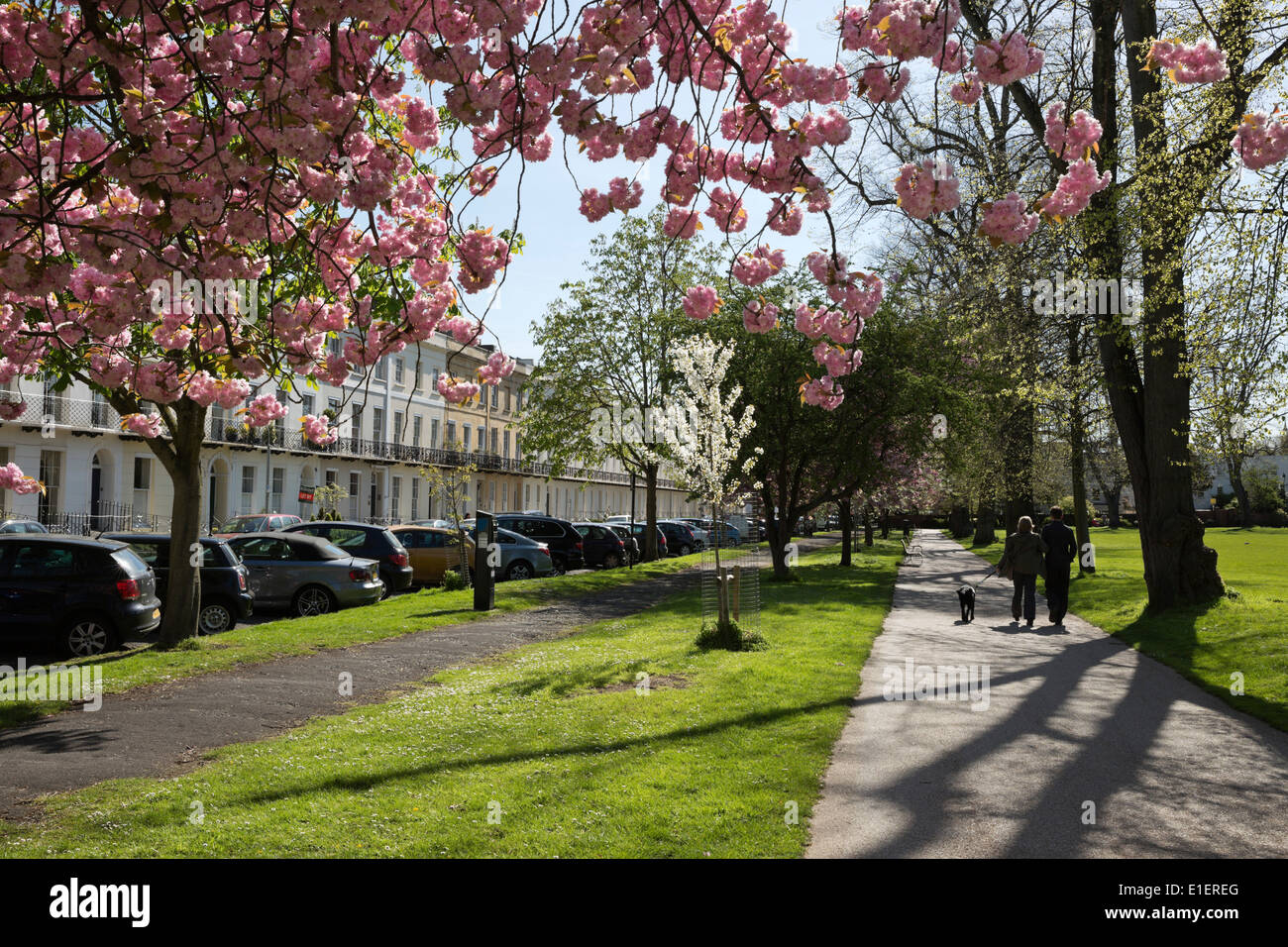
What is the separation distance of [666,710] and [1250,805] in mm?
4527

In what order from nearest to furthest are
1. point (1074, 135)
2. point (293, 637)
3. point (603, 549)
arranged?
1. point (1074, 135)
2. point (293, 637)
3. point (603, 549)

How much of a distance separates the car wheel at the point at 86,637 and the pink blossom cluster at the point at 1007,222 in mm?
11480

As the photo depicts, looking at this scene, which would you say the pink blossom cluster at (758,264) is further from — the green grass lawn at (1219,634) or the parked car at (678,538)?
the parked car at (678,538)

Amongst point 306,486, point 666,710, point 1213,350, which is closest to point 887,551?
point 306,486

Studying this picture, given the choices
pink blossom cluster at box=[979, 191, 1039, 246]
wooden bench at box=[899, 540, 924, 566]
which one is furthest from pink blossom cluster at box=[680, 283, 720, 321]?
wooden bench at box=[899, 540, 924, 566]

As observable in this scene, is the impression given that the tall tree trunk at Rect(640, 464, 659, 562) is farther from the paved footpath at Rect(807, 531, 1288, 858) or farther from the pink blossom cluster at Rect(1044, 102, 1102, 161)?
the pink blossom cluster at Rect(1044, 102, 1102, 161)

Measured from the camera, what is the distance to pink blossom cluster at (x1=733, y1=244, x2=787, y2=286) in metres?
6.49

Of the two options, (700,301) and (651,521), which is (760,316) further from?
(651,521)

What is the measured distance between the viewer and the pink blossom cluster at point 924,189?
17.1 feet

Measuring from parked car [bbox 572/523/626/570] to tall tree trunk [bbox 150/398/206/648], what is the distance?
22.0 meters

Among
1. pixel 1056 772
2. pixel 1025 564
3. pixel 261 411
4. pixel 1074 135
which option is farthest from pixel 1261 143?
pixel 1025 564

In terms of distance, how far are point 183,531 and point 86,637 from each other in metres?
1.71

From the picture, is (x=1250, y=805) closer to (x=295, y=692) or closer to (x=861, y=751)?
(x=861, y=751)

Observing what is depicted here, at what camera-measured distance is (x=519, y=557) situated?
2769 cm
